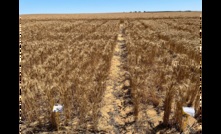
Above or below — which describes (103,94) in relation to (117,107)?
above

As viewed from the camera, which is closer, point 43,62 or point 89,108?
point 89,108

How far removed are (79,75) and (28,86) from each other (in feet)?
3.84

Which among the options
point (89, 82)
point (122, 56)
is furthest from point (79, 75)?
point (122, 56)

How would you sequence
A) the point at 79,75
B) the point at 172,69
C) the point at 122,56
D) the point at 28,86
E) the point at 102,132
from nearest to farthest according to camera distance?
the point at 102,132 → the point at 28,86 → the point at 79,75 → the point at 172,69 → the point at 122,56

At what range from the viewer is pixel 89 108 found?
379 cm

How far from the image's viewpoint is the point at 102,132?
3363 mm

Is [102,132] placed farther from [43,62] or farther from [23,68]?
[43,62]

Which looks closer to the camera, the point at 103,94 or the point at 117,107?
the point at 117,107
